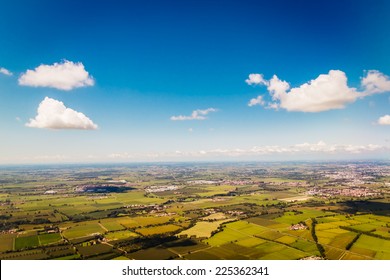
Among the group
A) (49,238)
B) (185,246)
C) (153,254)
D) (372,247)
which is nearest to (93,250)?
(153,254)

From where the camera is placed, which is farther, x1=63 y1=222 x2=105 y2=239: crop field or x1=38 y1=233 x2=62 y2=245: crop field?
x1=63 y1=222 x2=105 y2=239: crop field

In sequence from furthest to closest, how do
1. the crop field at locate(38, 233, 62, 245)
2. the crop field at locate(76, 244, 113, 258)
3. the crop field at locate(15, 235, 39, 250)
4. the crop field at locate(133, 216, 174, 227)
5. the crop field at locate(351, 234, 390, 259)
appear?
the crop field at locate(133, 216, 174, 227)
the crop field at locate(38, 233, 62, 245)
the crop field at locate(15, 235, 39, 250)
the crop field at locate(76, 244, 113, 258)
the crop field at locate(351, 234, 390, 259)

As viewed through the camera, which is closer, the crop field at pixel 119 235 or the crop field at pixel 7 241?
the crop field at pixel 7 241

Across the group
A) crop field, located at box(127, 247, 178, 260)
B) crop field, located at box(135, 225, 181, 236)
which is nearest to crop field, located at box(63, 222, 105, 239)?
crop field, located at box(135, 225, 181, 236)

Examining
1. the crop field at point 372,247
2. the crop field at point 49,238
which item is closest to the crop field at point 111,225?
the crop field at point 49,238

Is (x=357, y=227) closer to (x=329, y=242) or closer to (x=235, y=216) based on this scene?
(x=329, y=242)

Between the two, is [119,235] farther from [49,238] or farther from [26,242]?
[26,242]

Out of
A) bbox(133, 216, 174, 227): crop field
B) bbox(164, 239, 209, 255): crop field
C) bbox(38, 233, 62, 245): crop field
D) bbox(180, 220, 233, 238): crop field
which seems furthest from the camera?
bbox(133, 216, 174, 227): crop field

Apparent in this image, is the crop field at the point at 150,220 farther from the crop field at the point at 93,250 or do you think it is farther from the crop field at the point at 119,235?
the crop field at the point at 93,250

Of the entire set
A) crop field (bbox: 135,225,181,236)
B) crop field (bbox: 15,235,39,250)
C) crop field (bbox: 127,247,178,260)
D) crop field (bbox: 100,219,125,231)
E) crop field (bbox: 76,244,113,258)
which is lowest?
crop field (bbox: 100,219,125,231)

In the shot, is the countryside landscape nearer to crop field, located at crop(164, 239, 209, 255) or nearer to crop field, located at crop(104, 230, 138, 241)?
crop field, located at crop(104, 230, 138, 241)

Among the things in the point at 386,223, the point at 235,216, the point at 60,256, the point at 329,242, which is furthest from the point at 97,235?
the point at 386,223
